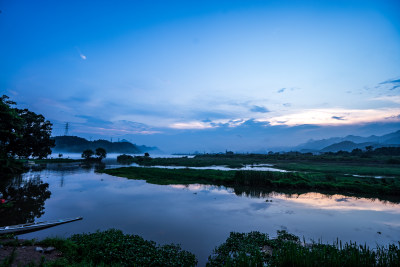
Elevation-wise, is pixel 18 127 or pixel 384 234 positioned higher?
pixel 18 127

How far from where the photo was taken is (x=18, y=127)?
2452 centimetres

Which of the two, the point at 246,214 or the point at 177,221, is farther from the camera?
the point at 246,214

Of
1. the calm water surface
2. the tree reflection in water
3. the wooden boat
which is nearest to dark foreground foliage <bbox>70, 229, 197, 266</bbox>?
the calm water surface

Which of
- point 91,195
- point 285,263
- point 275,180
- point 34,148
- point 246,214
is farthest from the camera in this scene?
point 34,148

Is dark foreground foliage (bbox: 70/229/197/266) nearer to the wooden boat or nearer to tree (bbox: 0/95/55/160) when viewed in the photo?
the wooden boat

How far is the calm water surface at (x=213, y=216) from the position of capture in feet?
37.3

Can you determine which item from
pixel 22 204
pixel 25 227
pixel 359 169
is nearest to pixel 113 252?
pixel 25 227

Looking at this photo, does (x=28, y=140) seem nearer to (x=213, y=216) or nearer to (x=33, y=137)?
(x=33, y=137)

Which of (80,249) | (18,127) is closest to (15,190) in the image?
(18,127)

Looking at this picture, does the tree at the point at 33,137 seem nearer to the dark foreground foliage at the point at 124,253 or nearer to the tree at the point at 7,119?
the tree at the point at 7,119

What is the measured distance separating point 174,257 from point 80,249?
4.20 meters

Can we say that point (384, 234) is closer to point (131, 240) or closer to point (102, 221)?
point (131, 240)

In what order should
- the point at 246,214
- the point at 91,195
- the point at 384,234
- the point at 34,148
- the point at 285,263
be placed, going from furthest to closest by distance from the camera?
the point at 34,148 → the point at 91,195 → the point at 246,214 → the point at 384,234 → the point at 285,263

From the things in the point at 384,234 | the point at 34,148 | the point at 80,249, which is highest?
the point at 34,148
